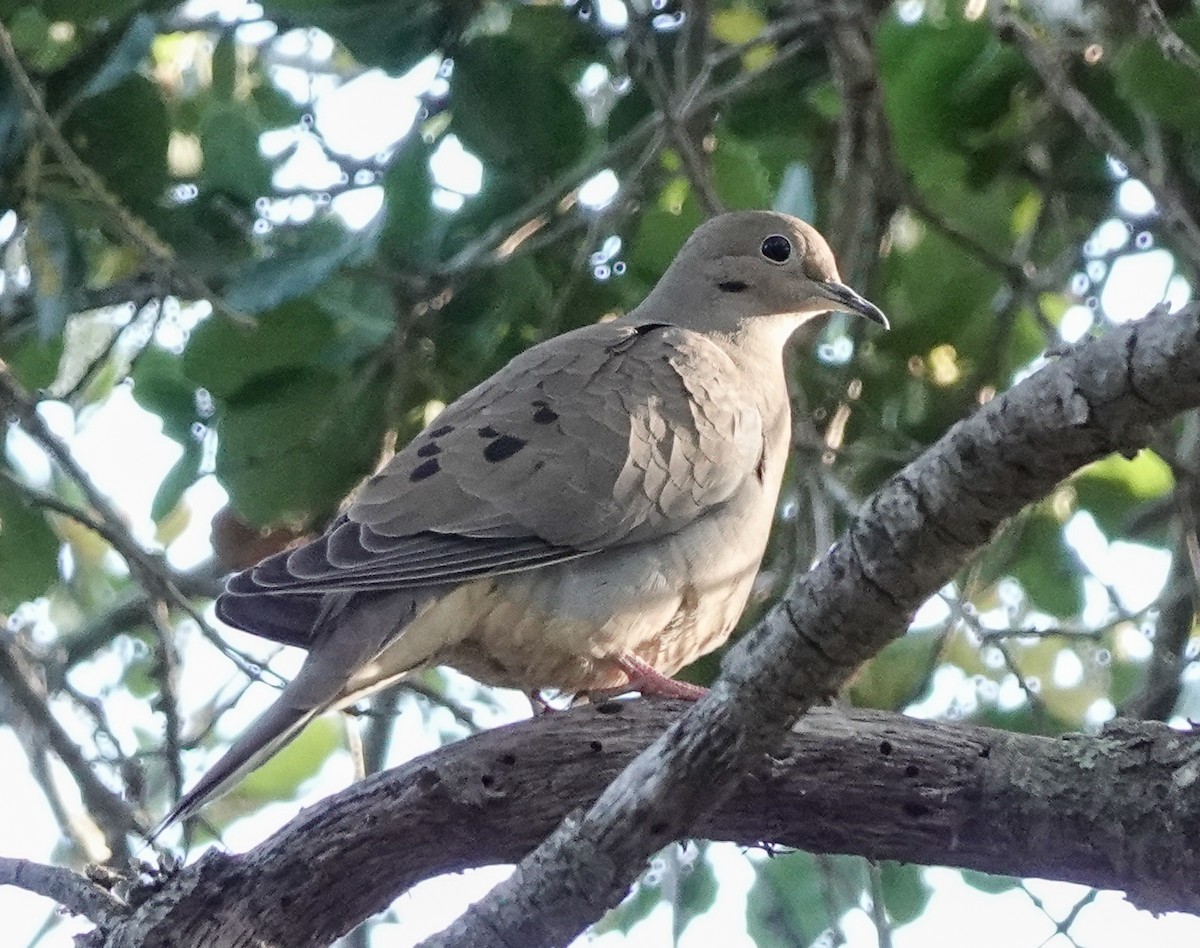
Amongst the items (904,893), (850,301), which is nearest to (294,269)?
(850,301)

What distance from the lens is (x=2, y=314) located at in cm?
364

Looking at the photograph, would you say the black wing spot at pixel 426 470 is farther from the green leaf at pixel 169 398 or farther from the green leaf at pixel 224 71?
the green leaf at pixel 224 71

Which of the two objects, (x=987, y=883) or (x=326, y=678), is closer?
(x=326, y=678)

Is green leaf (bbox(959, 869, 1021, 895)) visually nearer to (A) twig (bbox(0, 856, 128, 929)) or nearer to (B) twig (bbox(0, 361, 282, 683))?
(B) twig (bbox(0, 361, 282, 683))

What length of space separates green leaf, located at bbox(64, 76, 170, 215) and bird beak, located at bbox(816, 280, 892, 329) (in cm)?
142

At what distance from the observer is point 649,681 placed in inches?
125

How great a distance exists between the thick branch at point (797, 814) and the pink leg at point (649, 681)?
46 centimetres

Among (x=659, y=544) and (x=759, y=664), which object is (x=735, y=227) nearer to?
(x=659, y=544)

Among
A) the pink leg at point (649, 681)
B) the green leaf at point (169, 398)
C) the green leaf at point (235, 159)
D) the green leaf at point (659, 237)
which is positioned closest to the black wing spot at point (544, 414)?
the pink leg at point (649, 681)

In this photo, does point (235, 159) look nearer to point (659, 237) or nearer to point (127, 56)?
point (127, 56)

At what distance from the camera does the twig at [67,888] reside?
236cm

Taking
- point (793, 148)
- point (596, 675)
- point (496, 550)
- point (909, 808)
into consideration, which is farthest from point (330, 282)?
point (909, 808)

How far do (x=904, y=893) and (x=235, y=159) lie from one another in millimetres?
1988

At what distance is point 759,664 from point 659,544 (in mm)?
1203
